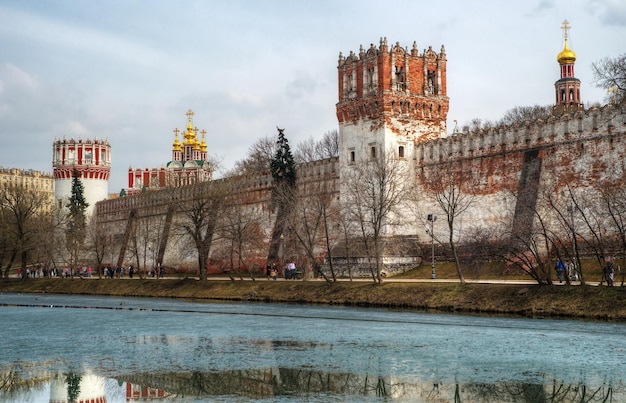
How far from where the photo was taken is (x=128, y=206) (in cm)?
8225

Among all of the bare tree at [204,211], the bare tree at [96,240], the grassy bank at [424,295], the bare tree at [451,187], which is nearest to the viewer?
the grassy bank at [424,295]

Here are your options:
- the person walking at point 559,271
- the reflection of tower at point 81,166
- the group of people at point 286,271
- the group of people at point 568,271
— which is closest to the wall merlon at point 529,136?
the group of people at point 568,271

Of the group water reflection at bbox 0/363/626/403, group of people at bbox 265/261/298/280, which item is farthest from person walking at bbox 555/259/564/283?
group of people at bbox 265/261/298/280

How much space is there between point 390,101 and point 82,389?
34788 mm

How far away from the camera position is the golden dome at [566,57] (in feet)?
261

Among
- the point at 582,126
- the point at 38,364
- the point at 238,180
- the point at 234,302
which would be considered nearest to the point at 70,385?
the point at 38,364

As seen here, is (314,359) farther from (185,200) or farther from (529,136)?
(185,200)

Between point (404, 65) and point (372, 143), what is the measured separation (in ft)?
16.6

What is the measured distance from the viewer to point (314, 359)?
21.9m

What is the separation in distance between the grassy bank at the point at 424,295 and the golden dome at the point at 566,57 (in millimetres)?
44209

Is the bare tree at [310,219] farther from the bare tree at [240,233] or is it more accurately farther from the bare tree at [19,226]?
the bare tree at [19,226]

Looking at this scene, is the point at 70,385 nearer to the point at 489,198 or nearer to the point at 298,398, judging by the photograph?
the point at 298,398

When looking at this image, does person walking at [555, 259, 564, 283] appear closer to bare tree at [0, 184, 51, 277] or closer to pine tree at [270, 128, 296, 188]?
pine tree at [270, 128, 296, 188]

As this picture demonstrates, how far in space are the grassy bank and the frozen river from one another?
198cm
